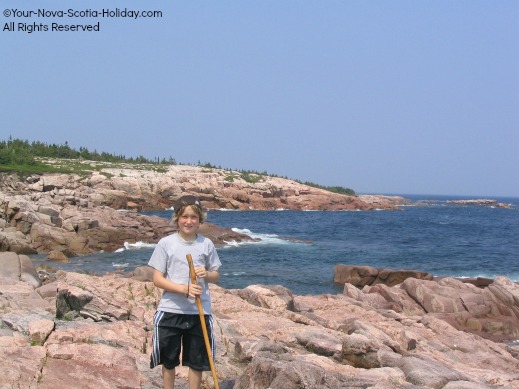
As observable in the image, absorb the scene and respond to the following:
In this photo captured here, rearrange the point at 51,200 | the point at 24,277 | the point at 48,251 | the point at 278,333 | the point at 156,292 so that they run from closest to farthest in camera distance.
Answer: the point at 278,333, the point at 156,292, the point at 24,277, the point at 48,251, the point at 51,200

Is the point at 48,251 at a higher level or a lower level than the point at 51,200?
lower

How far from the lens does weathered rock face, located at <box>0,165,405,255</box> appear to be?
1296 inches

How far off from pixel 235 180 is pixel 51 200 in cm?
4737

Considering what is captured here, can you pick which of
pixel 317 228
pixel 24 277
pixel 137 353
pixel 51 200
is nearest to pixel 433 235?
pixel 317 228

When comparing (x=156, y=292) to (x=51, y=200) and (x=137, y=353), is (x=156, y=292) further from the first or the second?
(x=51, y=200)

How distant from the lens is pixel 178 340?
17.7ft

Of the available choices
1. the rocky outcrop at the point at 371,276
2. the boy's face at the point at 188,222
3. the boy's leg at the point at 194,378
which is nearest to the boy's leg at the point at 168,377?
the boy's leg at the point at 194,378

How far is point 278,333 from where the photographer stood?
9758mm

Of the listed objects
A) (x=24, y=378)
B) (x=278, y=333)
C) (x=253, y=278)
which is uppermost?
(x=24, y=378)

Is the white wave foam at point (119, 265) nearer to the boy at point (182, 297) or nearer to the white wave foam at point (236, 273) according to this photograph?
the white wave foam at point (236, 273)

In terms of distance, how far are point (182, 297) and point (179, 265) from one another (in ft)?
1.07

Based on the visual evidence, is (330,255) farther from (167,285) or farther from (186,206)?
(167,285)

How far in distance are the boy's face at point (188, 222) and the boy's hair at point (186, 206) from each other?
0.11 ft

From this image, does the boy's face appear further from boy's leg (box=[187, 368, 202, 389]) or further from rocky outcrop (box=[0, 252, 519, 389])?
rocky outcrop (box=[0, 252, 519, 389])
